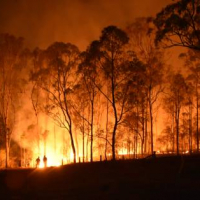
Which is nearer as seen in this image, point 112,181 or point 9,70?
point 112,181

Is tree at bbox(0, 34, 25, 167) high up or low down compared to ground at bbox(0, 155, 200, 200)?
up

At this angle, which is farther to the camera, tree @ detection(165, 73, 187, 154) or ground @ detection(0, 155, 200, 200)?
tree @ detection(165, 73, 187, 154)

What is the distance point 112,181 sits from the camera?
14.9 m

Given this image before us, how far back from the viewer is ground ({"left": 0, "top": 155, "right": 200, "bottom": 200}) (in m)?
12.2

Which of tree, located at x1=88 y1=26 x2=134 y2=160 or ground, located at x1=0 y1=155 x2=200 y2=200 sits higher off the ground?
tree, located at x1=88 y1=26 x2=134 y2=160

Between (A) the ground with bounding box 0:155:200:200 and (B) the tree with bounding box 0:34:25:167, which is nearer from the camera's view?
(A) the ground with bounding box 0:155:200:200

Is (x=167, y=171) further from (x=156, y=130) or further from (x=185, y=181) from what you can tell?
(x=156, y=130)

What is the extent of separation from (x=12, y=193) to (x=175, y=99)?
23424 mm

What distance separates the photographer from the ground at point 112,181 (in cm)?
1216

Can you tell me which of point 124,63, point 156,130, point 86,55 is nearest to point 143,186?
point 124,63

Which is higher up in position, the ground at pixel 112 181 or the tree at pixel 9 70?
the tree at pixel 9 70

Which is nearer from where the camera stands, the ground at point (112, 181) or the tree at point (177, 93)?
the ground at point (112, 181)

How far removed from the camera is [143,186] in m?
13.0

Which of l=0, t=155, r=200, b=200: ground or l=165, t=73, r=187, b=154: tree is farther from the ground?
l=165, t=73, r=187, b=154: tree
